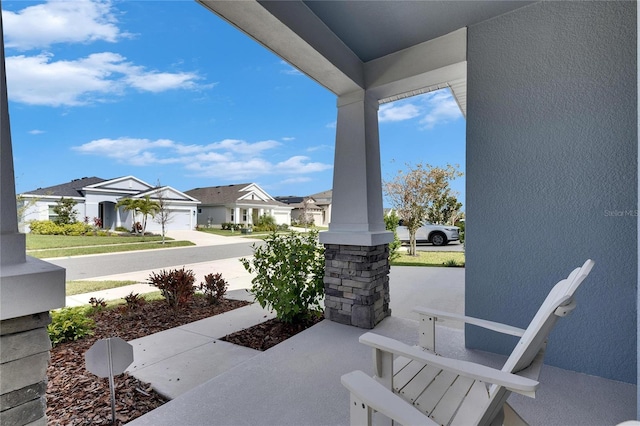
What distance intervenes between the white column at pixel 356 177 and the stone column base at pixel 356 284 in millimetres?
150

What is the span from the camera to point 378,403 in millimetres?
1000

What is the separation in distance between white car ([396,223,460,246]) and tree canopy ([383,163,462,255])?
0.99 ft

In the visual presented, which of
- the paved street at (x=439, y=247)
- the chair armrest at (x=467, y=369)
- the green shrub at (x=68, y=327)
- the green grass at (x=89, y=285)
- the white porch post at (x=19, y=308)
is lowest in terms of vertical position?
the paved street at (x=439, y=247)

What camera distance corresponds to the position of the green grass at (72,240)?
827cm

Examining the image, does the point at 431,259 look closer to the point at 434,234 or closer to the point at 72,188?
the point at 434,234

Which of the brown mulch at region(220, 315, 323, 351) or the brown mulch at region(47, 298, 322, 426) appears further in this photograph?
the brown mulch at region(220, 315, 323, 351)

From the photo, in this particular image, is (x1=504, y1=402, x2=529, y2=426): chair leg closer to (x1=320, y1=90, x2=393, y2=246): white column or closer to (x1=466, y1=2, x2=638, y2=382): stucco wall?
(x1=466, y1=2, x2=638, y2=382): stucco wall

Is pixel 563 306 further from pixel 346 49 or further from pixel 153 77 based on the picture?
pixel 153 77

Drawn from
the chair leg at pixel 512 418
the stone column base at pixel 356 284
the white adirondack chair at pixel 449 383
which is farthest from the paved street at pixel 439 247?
the white adirondack chair at pixel 449 383

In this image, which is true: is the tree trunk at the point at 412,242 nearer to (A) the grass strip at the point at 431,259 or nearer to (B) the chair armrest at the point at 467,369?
(A) the grass strip at the point at 431,259

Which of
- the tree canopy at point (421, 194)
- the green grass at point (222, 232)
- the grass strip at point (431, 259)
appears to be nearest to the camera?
the grass strip at point (431, 259)

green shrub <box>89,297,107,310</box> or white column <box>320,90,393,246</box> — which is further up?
white column <box>320,90,393,246</box>

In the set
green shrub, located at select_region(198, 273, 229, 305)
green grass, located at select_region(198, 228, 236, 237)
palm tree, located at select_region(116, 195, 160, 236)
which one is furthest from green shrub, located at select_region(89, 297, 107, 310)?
green grass, located at select_region(198, 228, 236, 237)

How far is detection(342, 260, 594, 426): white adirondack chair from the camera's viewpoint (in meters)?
1.01
